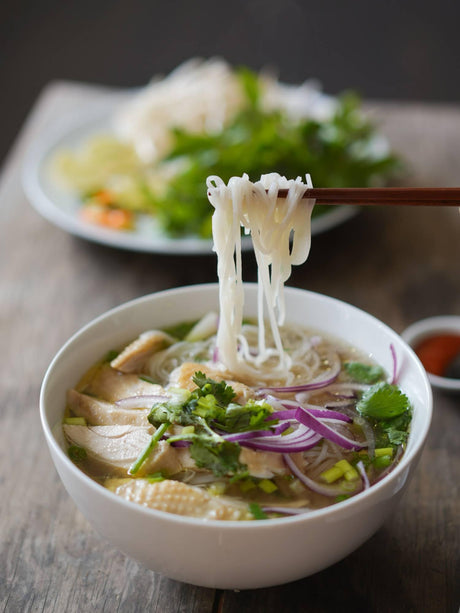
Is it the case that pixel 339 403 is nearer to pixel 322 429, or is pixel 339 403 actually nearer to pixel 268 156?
pixel 322 429

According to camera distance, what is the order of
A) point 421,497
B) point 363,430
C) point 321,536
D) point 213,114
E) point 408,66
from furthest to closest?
point 408,66 → point 213,114 → point 421,497 → point 363,430 → point 321,536

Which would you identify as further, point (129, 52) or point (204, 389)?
point (129, 52)

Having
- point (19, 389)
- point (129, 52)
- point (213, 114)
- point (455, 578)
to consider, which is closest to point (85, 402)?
point (19, 389)

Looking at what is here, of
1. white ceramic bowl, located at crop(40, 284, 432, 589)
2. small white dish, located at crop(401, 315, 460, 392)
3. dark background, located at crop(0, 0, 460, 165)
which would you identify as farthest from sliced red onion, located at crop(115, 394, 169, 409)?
dark background, located at crop(0, 0, 460, 165)

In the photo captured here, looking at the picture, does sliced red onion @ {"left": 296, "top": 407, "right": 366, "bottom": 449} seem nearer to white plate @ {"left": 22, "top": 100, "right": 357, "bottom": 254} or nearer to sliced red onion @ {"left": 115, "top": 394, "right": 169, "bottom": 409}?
sliced red onion @ {"left": 115, "top": 394, "right": 169, "bottom": 409}

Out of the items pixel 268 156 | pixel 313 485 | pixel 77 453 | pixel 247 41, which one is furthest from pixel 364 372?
pixel 247 41

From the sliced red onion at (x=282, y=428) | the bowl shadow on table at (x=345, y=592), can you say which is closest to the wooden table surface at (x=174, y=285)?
the bowl shadow on table at (x=345, y=592)

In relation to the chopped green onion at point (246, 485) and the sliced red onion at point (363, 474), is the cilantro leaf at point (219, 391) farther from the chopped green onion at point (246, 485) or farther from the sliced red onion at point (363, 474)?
the sliced red onion at point (363, 474)

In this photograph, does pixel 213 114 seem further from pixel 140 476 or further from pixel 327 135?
pixel 140 476
